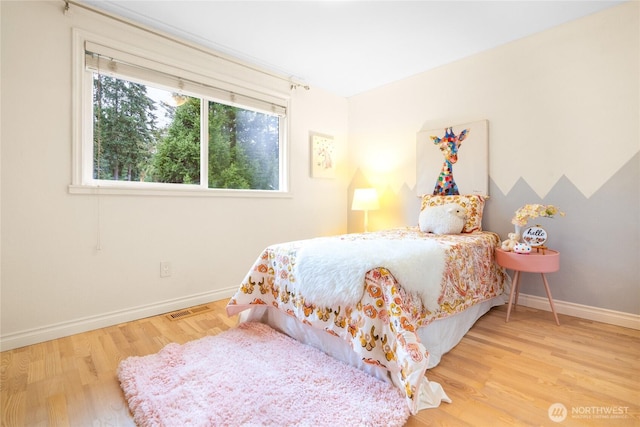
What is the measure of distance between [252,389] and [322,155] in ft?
9.26

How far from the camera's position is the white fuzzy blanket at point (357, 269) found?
60.6 inches

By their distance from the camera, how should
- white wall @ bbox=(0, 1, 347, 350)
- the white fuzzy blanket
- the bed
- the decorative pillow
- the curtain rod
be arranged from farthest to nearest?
the decorative pillow
the curtain rod
white wall @ bbox=(0, 1, 347, 350)
the white fuzzy blanket
the bed

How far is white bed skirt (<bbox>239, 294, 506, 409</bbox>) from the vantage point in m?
1.41

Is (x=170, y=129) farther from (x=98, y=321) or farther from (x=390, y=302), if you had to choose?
(x=390, y=302)

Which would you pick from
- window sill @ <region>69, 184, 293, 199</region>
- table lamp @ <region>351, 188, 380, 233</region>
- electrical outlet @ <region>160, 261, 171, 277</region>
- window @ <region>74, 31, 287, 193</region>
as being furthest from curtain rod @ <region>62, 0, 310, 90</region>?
electrical outlet @ <region>160, 261, 171, 277</region>

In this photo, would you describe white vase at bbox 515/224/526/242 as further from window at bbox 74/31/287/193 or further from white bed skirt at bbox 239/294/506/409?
window at bbox 74/31/287/193

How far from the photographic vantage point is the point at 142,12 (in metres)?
2.26

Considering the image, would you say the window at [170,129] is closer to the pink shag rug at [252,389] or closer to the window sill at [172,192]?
the window sill at [172,192]

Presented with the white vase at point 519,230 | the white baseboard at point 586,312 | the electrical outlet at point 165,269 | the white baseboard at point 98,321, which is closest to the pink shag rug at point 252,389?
the white baseboard at point 98,321

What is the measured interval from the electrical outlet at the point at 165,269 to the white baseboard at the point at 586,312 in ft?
9.98

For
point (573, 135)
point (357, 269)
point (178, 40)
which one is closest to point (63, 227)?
point (178, 40)

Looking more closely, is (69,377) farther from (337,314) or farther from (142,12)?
(142,12)

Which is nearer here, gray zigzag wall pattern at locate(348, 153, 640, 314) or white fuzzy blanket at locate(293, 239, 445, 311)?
white fuzzy blanket at locate(293, 239, 445, 311)

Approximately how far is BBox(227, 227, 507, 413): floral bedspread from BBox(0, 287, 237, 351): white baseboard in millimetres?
757
